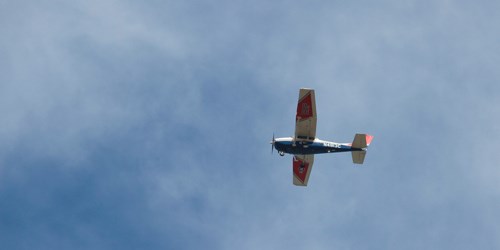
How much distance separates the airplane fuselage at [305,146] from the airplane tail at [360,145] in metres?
1.54

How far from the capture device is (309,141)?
9088cm

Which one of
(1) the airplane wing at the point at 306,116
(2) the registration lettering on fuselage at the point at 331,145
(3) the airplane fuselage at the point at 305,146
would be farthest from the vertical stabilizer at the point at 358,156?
(1) the airplane wing at the point at 306,116

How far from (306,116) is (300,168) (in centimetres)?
1069

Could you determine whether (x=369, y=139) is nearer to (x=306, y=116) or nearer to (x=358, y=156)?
(x=358, y=156)

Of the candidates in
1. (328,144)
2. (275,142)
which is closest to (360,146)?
(328,144)

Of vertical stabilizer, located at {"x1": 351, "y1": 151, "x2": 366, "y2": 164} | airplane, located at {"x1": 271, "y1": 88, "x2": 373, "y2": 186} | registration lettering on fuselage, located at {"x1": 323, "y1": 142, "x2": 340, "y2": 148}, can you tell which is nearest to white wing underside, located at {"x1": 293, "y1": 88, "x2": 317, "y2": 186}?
airplane, located at {"x1": 271, "y1": 88, "x2": 373, "y2": 186}

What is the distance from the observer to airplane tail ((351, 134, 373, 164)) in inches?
3622

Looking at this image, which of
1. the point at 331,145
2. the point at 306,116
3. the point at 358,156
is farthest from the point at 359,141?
the point at 306,116

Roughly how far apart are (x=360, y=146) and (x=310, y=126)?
22.3 ft

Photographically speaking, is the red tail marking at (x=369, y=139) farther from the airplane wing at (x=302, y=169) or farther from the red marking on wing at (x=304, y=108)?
the red marking on wing at (x=304, y=108)

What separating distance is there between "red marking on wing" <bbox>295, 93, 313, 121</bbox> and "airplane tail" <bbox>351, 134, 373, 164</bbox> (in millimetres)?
6979

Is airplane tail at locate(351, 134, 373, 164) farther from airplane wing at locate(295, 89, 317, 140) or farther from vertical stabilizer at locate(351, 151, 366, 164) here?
airplane wing at locate(295, 89, 317, 140)

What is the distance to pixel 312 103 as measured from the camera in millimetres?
87812

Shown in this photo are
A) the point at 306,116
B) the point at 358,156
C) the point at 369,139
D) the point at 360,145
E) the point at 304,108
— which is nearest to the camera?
the point at 304,108
